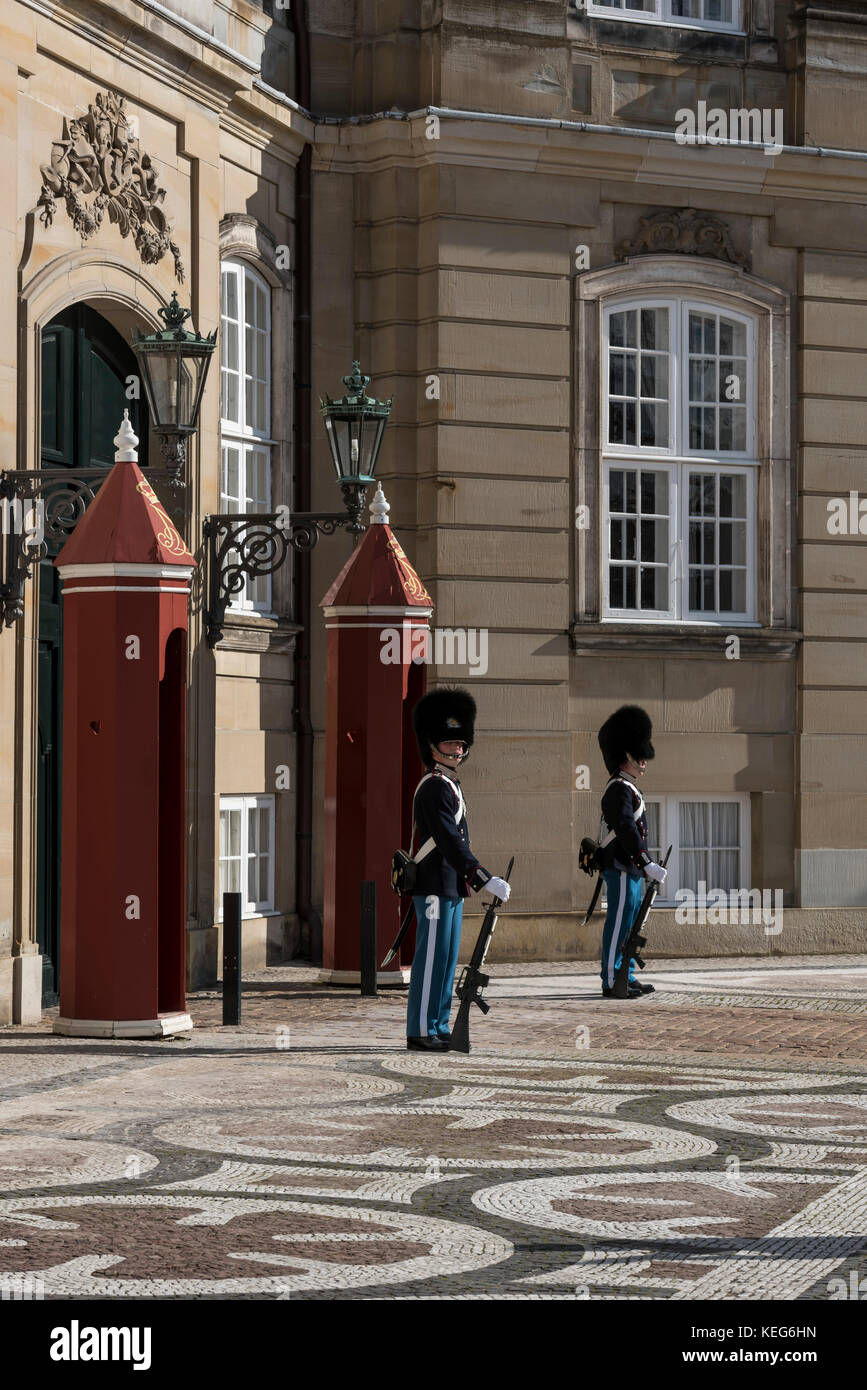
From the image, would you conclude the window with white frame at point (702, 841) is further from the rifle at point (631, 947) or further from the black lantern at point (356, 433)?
the black lantern at point (356, 433)

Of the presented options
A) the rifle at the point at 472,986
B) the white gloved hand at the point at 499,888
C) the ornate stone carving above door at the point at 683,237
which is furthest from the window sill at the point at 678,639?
the white gloved hand at the point at 499,888

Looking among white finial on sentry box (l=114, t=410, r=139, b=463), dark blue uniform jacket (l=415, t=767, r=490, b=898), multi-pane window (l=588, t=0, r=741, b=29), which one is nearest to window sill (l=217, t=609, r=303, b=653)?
white finial on sentry box (l=114, t=410, r=139, b=463)

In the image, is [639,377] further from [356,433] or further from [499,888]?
[499,888]

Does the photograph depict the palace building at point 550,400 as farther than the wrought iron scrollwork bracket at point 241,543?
Yes

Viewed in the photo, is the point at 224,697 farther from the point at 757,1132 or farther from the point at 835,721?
the point at 757,1132

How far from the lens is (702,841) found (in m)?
17.1

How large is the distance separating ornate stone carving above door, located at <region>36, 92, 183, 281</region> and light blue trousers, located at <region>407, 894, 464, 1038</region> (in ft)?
16.0

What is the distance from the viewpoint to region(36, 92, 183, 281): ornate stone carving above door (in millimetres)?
12719

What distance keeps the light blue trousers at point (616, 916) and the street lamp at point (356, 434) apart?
2738mm

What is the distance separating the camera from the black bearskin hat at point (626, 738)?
45.6ft

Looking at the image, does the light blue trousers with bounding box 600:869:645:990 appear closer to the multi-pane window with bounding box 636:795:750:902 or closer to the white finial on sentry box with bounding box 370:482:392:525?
the white finial on sentry box with bounding box 370:482:392:525

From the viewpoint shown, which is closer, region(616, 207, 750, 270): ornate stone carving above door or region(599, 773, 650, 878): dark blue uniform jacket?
region(599, 773, 650, 878): dark blue uniform jacket

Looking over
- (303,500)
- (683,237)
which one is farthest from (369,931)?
(683,237)

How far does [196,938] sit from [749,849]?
511 cm
